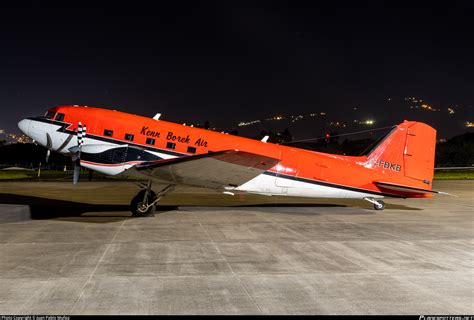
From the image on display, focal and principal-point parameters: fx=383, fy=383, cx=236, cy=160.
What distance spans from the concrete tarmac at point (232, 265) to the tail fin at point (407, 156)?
2.61 metres

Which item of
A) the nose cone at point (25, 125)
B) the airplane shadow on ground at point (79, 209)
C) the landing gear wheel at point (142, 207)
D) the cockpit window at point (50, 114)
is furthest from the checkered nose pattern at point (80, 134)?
the landing gear wheel at point (142, 207)

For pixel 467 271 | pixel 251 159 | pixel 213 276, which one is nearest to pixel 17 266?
pixel 213 276

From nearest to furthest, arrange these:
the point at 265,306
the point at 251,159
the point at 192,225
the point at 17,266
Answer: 1. the point at 265,306
2. the point at 17,266
3. the point at 251,159
4. the point at 192,225

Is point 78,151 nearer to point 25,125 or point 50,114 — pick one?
point 50,114

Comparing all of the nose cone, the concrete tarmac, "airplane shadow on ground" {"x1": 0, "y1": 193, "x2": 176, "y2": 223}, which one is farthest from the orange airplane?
the concrete tarmac

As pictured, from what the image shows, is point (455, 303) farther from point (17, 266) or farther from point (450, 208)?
point (450, 208)

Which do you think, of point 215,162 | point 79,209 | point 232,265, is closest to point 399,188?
point 215,162

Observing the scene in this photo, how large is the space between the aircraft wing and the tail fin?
23.5 feet

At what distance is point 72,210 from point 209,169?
7977 millimetres

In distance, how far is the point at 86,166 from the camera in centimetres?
1582

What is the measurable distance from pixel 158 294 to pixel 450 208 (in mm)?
19841

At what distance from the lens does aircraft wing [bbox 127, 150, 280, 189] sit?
13188mm

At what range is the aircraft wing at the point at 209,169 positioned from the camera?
13.2 metres

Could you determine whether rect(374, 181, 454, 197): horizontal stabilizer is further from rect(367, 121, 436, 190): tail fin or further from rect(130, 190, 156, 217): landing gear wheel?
rect(130, 190, 156, 217): landing gear wheel
